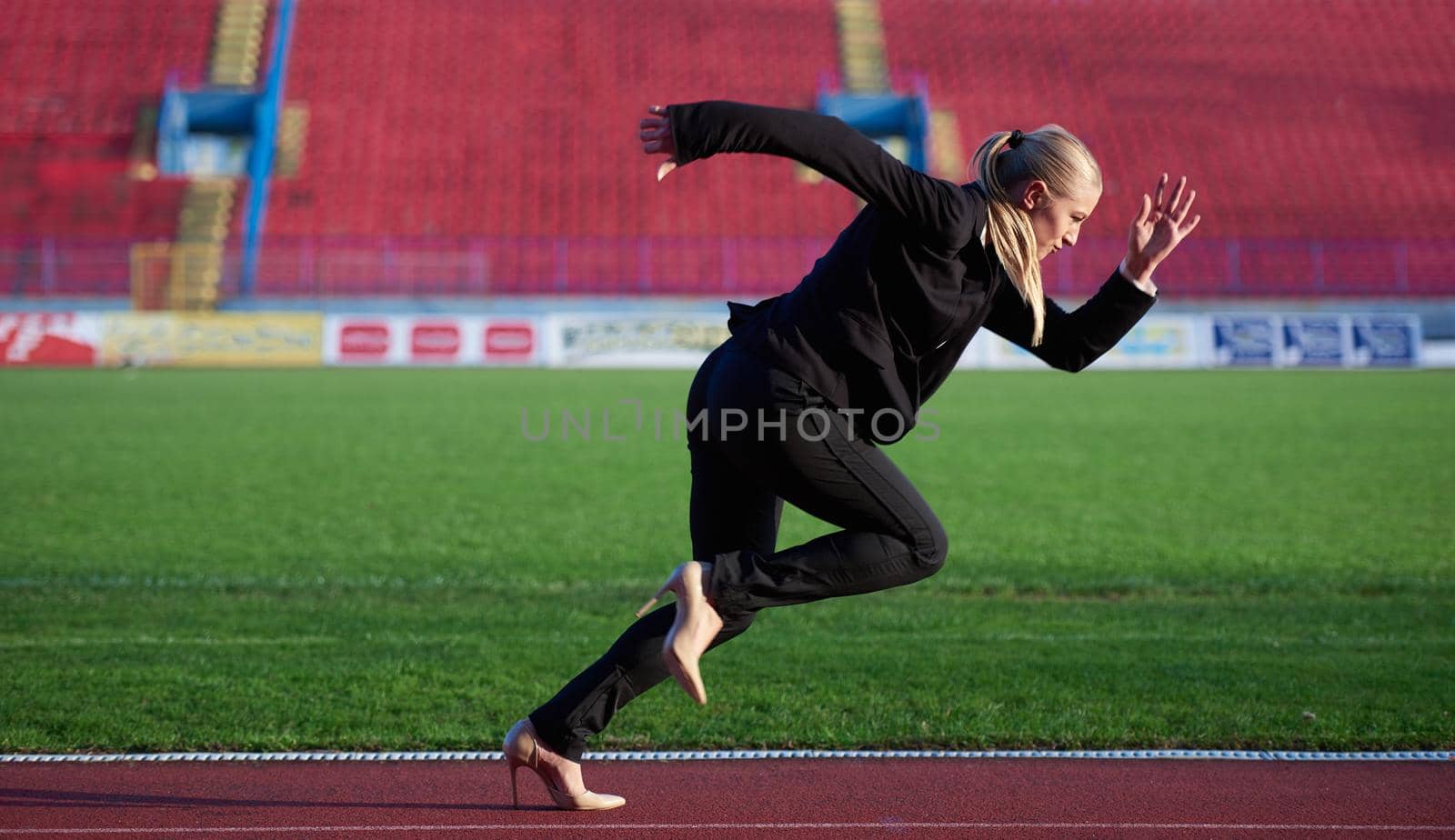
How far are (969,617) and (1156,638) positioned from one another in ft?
3.35

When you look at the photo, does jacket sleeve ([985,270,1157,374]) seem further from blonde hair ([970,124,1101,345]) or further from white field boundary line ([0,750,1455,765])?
white field boundary line ([0,750,1455,765])

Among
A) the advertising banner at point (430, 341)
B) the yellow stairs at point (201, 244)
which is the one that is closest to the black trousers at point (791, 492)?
the advertising banner at point (430, 341)

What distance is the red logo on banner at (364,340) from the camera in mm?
29547

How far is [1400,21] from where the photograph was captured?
47250 mm

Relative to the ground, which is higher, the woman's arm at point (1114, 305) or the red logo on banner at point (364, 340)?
the red logo on banner at point (364, 340)

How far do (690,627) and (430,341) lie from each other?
2711cm

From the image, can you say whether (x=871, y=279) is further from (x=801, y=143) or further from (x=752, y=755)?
(x=752, y=755)

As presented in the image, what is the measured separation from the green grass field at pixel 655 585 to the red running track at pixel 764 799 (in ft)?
0.98

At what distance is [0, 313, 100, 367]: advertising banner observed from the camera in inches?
1113

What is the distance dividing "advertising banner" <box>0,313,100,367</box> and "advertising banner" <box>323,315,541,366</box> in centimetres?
467

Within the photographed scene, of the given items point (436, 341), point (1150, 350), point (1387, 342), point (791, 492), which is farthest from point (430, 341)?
point (791, 492)

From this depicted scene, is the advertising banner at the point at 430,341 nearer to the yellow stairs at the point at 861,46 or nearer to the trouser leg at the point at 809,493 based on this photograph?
the yellow stairs at the point at 861,46

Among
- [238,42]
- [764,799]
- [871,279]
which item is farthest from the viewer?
[238,42]

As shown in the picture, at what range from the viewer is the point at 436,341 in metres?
29.7
